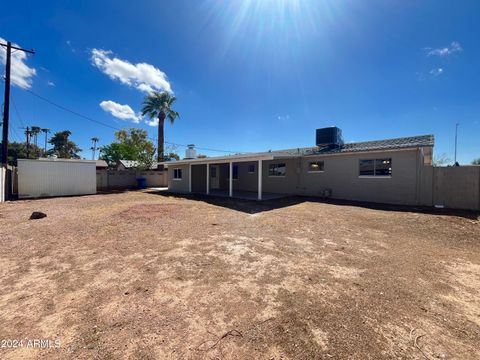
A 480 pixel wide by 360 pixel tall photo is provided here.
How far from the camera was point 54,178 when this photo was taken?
13.2m

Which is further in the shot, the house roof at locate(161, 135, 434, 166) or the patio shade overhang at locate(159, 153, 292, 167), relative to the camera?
the patio shade overhang at locate(159, 153, 292, 167)

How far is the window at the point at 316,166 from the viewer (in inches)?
502

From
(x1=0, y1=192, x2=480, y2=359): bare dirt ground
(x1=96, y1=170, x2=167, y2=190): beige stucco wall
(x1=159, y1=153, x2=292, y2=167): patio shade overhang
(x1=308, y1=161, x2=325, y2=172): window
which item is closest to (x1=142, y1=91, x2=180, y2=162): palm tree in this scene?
(x1=96, y1=170, x2=167, y2=190): beige stucco wall

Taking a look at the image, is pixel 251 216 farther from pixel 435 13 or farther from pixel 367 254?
pixel 435 13

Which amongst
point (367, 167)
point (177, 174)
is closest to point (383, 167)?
point (367, 167)

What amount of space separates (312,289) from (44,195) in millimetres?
16283

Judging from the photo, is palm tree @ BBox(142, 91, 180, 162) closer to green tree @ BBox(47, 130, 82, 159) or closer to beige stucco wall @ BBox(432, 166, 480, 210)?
beige stucco wall @ BBox(432, 166, 480, 210)

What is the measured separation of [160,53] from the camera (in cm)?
1247

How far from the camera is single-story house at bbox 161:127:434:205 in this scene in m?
9.76

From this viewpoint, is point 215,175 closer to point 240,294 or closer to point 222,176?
point 222,176

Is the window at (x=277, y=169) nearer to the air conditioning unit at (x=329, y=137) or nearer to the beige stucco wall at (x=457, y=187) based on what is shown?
the air conditioning unit at (x=329, y=137)

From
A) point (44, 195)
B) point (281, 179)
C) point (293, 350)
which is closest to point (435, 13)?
point (281, 179)

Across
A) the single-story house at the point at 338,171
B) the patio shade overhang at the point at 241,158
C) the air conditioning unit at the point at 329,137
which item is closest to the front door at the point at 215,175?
the single-story house at the point at 338,171

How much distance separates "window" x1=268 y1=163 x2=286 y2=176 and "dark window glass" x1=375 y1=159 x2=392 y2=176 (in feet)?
17.6
